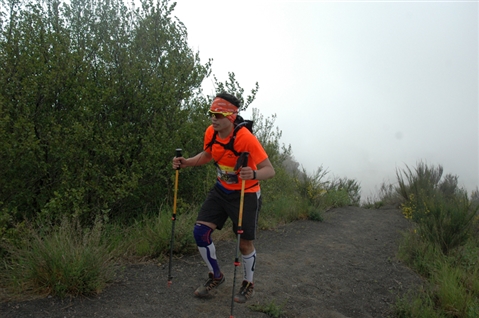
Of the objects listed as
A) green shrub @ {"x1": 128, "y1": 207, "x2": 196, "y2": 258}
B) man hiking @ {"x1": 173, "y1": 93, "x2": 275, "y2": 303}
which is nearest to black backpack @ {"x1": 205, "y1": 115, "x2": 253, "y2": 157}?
man hiking @ {"x1": 173, "y1": 93, "x2": 275, "y2": 303}

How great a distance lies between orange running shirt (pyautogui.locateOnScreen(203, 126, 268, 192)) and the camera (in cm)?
394

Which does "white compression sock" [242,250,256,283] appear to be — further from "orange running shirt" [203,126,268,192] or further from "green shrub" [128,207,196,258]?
"green shrub" [128,207,196,258]

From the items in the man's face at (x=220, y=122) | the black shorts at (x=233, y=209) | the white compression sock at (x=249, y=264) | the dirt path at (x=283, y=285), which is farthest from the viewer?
the white compression sock at (x=249, y=264)

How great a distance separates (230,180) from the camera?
13.5 feet

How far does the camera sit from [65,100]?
19.9ft

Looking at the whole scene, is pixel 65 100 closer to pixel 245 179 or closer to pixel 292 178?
pixel 245 179

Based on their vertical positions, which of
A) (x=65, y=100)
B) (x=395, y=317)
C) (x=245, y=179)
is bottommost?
(x=395, y=317)

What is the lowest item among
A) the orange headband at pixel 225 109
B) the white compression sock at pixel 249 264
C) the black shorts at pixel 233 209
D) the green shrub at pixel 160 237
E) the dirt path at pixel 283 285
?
the dirt path at pixel 283 285

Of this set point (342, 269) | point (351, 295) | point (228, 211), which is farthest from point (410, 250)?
point (228, 211)

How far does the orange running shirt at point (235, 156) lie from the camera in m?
3.94

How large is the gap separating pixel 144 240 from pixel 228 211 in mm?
2099

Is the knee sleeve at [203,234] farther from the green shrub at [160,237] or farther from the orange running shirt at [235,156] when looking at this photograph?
the green shrub at [160,237]

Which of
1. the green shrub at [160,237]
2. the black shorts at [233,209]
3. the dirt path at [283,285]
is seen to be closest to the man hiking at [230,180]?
the black shorts at [233,209]

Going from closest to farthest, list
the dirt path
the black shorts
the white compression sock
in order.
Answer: the dirt path
the black shorts
the white compression sock
